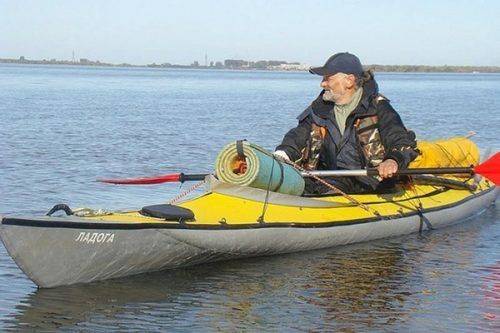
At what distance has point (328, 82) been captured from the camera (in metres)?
8.45

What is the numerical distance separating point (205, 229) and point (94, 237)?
1.02 meters

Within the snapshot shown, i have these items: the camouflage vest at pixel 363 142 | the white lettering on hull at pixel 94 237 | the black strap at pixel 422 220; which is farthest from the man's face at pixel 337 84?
Answer: the white lettering on hull at pixel 94 237

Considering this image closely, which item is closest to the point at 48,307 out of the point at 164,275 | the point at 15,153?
the point at 164,275

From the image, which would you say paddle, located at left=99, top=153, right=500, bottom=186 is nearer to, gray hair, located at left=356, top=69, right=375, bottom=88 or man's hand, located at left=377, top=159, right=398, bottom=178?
man's hand, located at left=377, top=159, right=398, bottom=178

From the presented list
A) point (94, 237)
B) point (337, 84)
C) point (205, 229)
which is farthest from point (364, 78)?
point (94, 237)

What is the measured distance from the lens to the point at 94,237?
6.48 meters

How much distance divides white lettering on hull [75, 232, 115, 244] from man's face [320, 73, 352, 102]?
2.82 metres

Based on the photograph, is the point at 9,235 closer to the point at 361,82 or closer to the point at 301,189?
the point at 301,189

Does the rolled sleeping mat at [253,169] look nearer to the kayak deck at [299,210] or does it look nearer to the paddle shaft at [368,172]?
the kayak deck at [299,210]

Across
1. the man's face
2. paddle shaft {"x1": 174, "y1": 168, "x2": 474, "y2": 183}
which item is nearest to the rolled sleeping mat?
paddle shaft {"x1": 174, "y1": 168, "x2": 474, "y2": 183}

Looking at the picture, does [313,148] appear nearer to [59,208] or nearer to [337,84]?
[337,84]

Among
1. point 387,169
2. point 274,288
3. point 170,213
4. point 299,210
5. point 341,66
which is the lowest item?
point 274,288

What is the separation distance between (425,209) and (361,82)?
1.75m

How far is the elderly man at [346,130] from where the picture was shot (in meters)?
8.38
